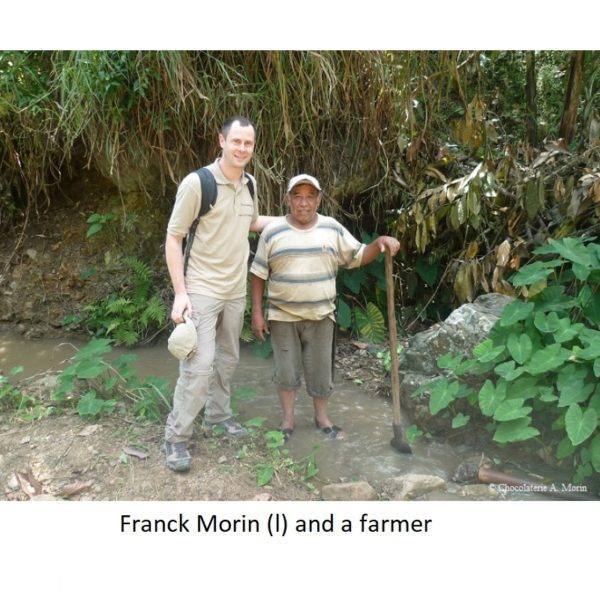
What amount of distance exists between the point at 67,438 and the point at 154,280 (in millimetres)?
2354

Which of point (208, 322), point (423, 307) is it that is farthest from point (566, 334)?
point (423, 307)

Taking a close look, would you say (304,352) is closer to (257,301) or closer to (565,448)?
(257,301)

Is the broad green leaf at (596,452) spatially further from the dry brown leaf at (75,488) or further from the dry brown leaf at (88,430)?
the dry brown leaf at (88,430)

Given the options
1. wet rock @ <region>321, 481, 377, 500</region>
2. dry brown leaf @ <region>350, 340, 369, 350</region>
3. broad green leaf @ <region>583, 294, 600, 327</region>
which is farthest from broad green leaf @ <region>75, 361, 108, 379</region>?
broad green leaf @ <region>583, 294, 600, 327</region>

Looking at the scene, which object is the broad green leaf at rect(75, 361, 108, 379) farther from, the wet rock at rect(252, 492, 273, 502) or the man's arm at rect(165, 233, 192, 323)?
the wet rock at rect(252, 492, 273, 502)

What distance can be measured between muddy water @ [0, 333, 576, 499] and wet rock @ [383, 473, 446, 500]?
0.43ft

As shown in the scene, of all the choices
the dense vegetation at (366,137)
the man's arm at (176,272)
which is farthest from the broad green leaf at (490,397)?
the man's arm at (176,272)

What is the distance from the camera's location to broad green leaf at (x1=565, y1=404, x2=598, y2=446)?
9.23 ft

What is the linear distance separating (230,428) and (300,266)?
1108 mm

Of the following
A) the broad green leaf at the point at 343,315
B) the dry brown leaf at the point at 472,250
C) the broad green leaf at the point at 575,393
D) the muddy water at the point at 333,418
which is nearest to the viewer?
the broad green leaf at the point at 575,393

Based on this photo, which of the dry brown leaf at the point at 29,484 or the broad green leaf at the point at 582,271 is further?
the broad green leaf at the point at 582,271

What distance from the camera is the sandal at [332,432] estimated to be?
3.70 meters

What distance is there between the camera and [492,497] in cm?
308

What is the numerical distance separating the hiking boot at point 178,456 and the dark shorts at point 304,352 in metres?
0.75
